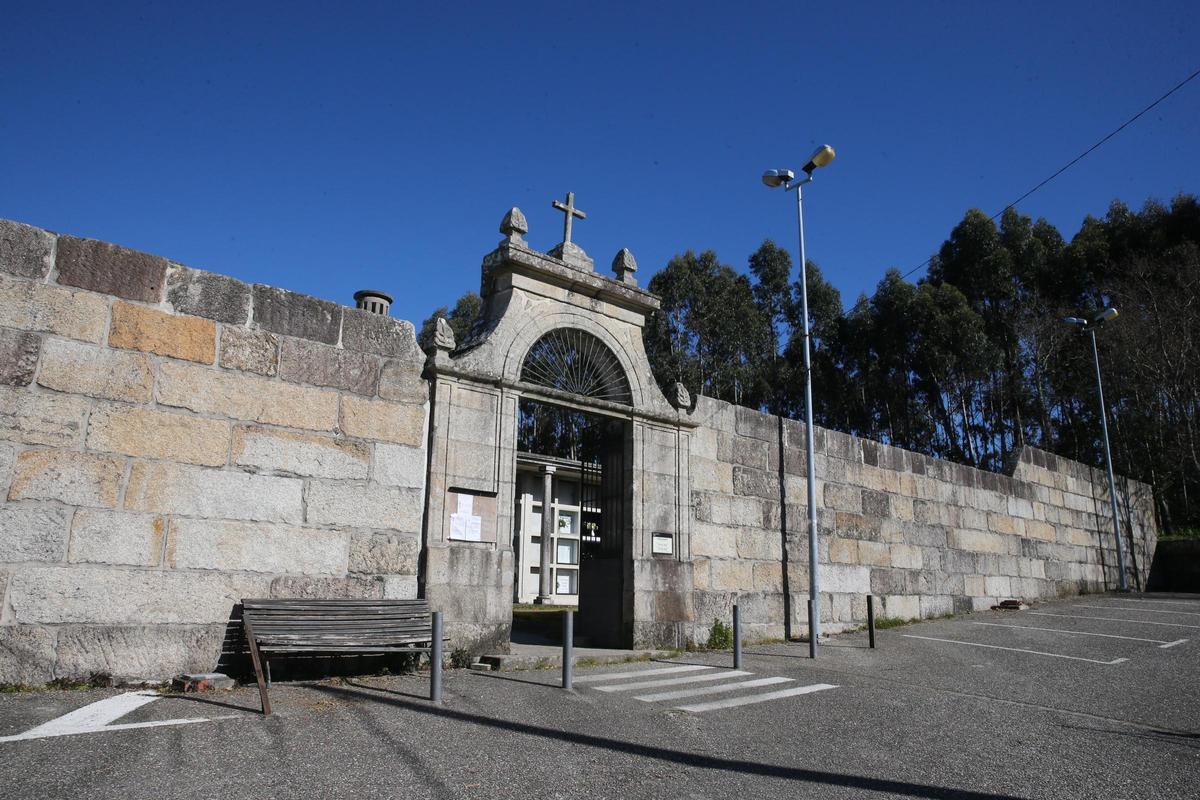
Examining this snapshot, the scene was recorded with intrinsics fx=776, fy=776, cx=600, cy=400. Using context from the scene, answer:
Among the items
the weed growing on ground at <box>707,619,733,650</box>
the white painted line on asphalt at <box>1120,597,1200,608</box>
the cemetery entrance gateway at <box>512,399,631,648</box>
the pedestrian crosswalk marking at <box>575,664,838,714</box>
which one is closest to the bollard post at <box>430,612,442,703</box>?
the pedestrian crosswalk marking at <box>575,664,838,714</box>

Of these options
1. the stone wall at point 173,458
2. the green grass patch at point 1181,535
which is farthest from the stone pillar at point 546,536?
the green grass patch at point 1181,535

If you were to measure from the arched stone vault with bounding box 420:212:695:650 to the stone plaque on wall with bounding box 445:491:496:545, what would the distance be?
12mm

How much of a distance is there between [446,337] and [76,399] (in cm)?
331

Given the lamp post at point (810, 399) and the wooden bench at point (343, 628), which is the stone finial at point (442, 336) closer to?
the wooden bench at point (343, 628)

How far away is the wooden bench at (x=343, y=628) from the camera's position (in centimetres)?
625

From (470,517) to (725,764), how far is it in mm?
4131

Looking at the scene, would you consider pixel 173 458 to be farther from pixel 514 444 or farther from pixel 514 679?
pixel 514 679

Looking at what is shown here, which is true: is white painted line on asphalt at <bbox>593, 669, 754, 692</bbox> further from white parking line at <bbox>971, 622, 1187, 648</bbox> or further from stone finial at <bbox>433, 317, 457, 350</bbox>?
white parking line at <bbox>971, 622, 1187, 648</bbox>

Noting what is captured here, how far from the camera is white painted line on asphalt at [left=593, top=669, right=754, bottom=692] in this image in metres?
6.92

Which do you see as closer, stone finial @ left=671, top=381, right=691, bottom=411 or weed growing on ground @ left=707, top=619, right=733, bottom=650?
weed growing on ground @ left=707, top=619, right=733, bottom=650

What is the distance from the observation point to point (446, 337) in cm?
817

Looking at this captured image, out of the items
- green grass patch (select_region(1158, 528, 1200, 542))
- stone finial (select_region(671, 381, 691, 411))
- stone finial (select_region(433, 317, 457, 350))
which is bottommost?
green grass patch (select_region(1158, 528, 1200, 542))

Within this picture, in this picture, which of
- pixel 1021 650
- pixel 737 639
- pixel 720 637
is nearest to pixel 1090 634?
pixel 1021 650

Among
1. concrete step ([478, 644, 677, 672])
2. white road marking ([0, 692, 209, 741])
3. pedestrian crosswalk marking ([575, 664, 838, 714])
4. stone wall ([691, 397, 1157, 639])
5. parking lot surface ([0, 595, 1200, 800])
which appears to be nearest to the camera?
parking lot surface ([0, 595, 1200, 800])
